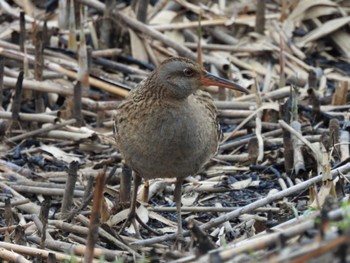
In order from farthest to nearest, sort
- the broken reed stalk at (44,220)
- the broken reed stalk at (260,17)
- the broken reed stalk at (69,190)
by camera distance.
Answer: the broken reed stalk at (260,17) → the broken reed stalk at (69,190) → the broken reed stalk at (44,220)

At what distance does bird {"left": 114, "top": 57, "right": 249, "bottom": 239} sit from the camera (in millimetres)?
5863

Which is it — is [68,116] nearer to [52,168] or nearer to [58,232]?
[52,168]

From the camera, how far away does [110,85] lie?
8.59 meters

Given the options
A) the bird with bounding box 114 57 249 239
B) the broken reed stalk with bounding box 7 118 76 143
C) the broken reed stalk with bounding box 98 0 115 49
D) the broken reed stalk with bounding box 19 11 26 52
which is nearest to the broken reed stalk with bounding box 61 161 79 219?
the bird with bounding box 114 57 249 239

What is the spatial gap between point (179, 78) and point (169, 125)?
1.17 ft

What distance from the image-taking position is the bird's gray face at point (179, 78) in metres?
6.02

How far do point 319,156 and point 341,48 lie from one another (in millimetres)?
2636

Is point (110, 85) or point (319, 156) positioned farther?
point (110, 85)

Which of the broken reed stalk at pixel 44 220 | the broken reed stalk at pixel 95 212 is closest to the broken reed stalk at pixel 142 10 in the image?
the broken reed stalk at pixel 44 220

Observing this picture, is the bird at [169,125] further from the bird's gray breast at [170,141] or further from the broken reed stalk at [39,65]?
the broken reed stalk at [39,65]

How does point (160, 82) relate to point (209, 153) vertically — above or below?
above

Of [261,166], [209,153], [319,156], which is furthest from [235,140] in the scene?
[209,153]

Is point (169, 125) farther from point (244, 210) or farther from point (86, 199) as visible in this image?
point (86, 199)

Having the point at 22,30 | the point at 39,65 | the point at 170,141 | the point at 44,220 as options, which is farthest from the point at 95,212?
the point at 22,30
